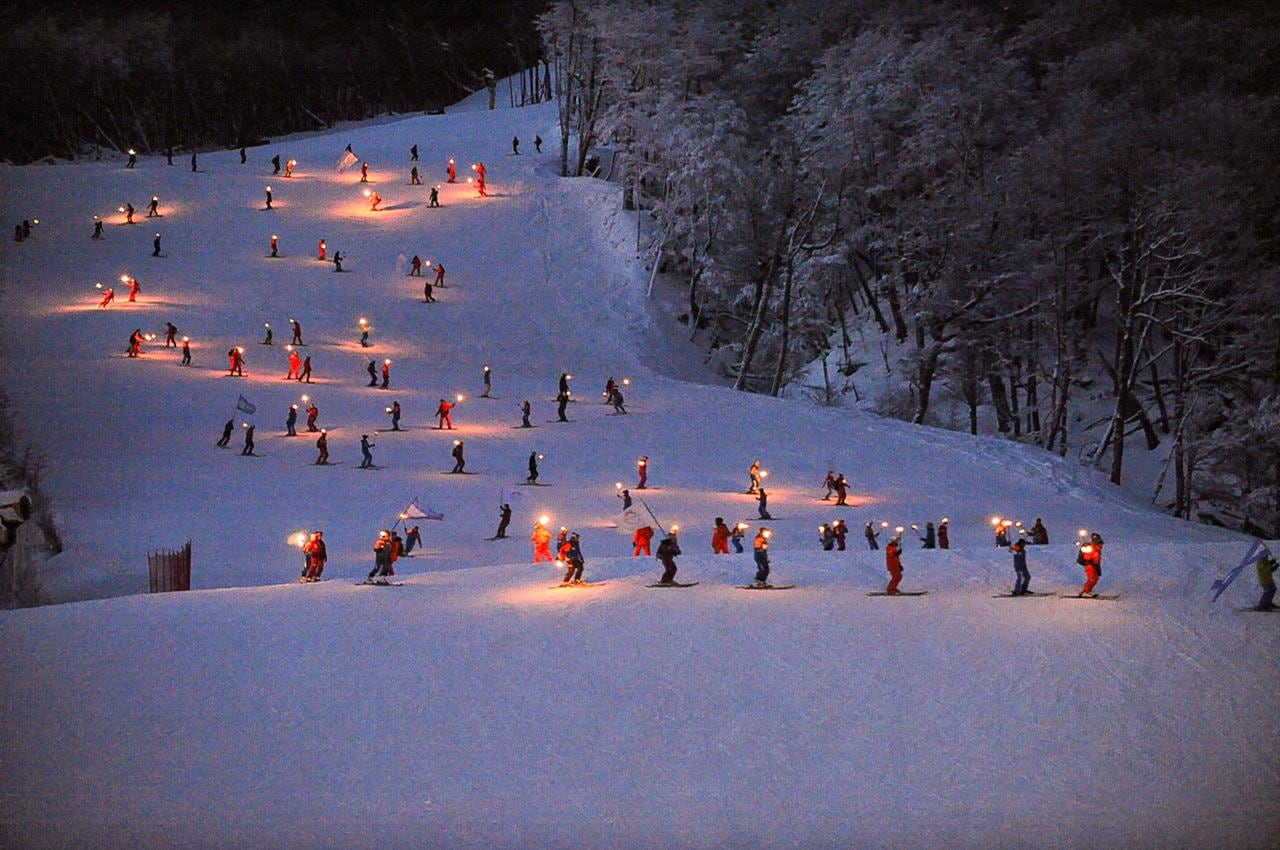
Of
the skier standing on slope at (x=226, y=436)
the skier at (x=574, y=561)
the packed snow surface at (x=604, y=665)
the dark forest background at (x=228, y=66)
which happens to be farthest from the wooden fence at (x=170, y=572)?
the dark forest background at (x=228, y=66)

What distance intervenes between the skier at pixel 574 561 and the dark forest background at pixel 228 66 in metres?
65.5

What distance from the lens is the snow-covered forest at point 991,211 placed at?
42.5m

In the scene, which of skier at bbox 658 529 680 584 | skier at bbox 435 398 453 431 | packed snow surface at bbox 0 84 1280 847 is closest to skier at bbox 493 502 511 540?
packed snow surface at bbox 0 84 1280 847

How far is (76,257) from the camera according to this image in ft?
182

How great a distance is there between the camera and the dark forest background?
8888 centimetres

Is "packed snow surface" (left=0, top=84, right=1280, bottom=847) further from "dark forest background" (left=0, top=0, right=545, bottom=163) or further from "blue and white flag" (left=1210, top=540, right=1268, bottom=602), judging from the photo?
"dark forest background" (left=0, top=0, right=545, bottom=163)

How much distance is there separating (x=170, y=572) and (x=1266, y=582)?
19.1 m

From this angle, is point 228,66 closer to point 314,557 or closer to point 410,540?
point 410,540

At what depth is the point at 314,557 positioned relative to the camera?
21891 millimetres

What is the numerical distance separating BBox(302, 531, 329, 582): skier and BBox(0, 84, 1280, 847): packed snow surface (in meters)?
0.78

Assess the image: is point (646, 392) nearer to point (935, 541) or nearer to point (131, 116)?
point (935, 541)

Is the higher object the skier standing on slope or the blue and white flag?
the skier standing on slope

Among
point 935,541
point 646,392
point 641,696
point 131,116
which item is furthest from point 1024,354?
point 131,116

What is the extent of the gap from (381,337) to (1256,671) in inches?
1639
